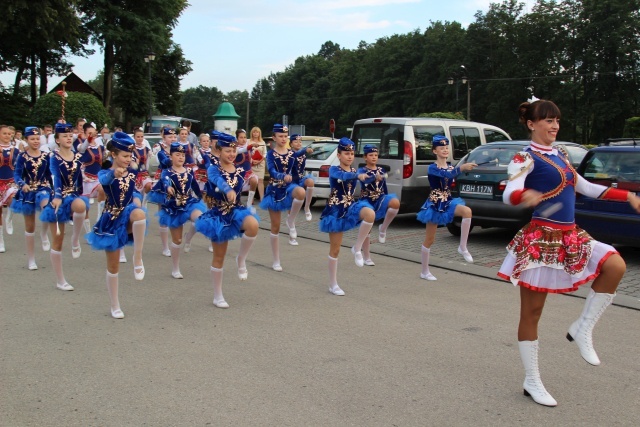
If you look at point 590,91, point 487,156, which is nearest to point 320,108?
point 590,91

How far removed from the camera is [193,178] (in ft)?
29.1

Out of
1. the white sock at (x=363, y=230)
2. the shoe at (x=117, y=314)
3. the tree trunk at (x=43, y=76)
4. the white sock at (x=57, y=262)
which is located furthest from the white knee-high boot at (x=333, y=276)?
the tree trunk at (x=43, y=76)

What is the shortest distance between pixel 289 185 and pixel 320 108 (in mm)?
87480

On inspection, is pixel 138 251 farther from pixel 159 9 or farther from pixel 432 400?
pixel 159 9

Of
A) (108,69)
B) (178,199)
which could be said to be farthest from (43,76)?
(178,199)

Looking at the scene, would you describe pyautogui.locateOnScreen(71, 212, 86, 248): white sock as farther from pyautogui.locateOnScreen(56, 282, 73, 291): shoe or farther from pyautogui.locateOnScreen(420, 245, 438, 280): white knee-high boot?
pyautogui.locateOnScreen(420, 245, 438, 280): white knee-high boot

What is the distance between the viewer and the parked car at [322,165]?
49.8 ft

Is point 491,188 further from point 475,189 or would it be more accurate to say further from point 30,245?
point 30,245

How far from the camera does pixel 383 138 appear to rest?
42.4ft

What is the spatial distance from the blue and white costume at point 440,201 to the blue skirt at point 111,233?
12.5ft

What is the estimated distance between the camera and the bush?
34062 millimetres

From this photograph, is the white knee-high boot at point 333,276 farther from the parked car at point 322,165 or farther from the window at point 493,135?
the window at point 493,135

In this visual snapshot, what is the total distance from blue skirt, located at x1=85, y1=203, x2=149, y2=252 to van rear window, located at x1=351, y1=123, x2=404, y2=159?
6.83 metres

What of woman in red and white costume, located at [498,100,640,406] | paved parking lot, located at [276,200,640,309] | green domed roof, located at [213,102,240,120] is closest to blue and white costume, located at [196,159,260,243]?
woman in red and white costume, located at [498,100,640,406]
